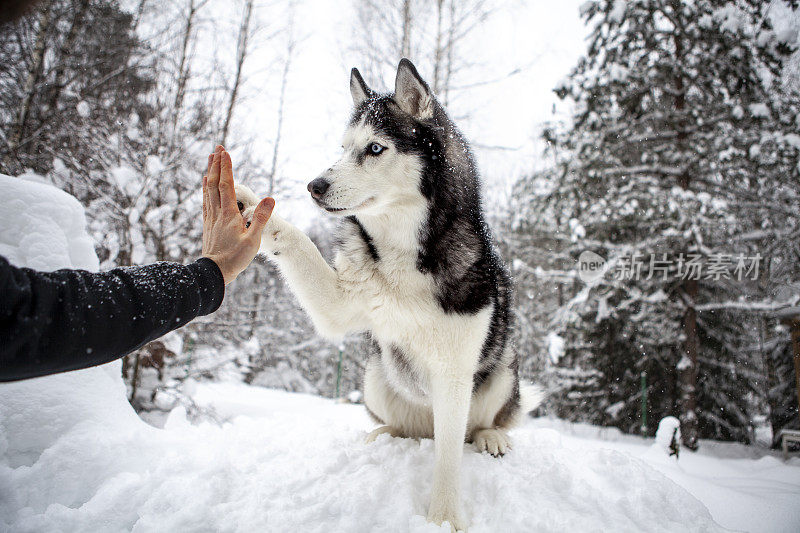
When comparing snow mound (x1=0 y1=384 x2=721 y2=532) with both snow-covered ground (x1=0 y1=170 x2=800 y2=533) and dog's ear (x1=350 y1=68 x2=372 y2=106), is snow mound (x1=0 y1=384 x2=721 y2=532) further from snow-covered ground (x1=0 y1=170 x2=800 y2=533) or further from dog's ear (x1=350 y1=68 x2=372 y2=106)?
dog's ear (x1=350 y1=68 x2=372 y2=106)

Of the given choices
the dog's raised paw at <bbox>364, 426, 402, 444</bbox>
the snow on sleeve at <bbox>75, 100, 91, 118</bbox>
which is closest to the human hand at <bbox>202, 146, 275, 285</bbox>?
the dog's raised paw at <bbox>364, 426, 402, 444</bbox>

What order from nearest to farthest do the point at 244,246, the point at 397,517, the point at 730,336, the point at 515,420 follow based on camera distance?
the point at 244,246 → the point at 397,517 → the point at 515,420 → the point at 730,336

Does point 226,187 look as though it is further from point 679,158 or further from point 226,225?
point 679,158

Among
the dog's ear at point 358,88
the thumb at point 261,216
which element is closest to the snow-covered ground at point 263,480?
the thumb at point 261,216

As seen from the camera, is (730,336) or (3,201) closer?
(3,201)

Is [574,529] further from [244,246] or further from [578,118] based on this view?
[578,118]

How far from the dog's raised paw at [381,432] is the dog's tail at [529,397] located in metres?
0.95

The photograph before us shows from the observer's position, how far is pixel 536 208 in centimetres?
905

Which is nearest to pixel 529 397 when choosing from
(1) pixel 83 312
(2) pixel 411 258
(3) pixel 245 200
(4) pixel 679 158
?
(2) pixel 411 258

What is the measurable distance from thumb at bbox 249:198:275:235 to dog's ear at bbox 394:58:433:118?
44.3 inches

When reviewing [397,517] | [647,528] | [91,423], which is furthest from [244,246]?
[647,528]

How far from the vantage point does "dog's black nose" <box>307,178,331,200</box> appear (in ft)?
6.06

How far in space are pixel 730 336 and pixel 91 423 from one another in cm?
1244

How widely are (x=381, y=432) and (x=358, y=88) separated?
2179 mm
